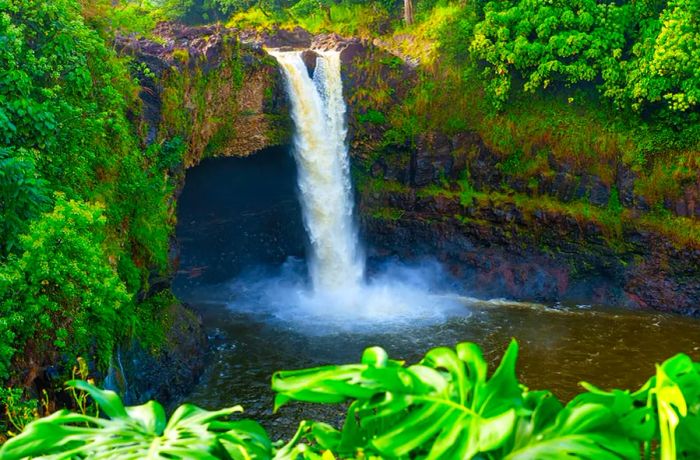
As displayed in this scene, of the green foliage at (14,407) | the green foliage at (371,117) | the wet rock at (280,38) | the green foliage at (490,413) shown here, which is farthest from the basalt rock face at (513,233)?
the green foliage at (490,413)

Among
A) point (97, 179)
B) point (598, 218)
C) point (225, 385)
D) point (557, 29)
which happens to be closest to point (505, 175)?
point (598, 218)

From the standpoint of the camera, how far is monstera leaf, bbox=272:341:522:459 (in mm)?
1688

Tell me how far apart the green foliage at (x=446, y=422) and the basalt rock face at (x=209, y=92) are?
398 inches

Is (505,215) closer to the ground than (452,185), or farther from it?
closer to the ground

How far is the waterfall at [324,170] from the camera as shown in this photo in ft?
52.6

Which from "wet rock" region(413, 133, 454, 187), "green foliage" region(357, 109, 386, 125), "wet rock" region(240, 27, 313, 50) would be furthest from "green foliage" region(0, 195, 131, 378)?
"wet rock" region(240, 27, 313, 50)

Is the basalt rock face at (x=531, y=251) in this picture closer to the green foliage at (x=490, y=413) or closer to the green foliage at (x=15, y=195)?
the green foliage at (x=15, y=195)

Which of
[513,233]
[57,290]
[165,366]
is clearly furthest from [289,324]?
[57,290]

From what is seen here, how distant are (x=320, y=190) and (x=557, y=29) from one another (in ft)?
22.8

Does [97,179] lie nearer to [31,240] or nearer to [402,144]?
[31,240]

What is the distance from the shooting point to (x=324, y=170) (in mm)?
16672

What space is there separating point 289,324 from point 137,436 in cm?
1171

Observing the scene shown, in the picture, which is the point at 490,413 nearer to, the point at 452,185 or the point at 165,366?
the point at 165,366

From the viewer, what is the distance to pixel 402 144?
1697 centimetres
